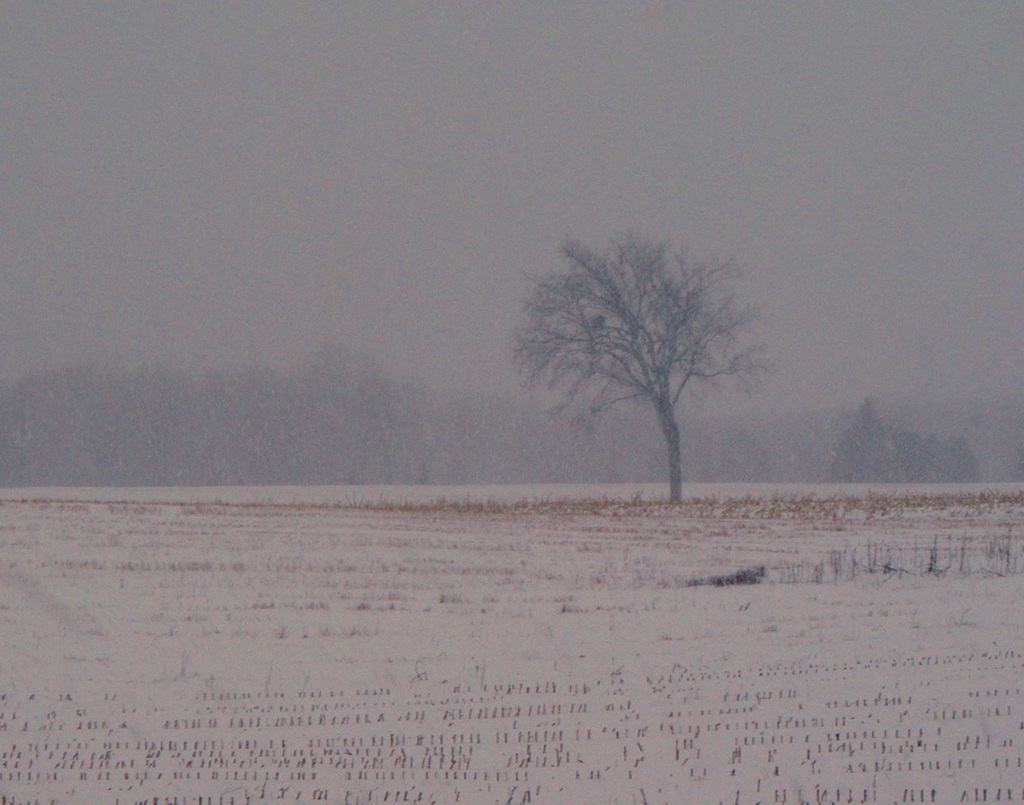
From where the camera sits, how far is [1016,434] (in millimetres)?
101000

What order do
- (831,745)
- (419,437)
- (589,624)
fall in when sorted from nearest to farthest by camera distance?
1. (831,745)
2. (589,624)
3. (419,437)

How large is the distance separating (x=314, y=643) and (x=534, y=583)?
14.8 ft

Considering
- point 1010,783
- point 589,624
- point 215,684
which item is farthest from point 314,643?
point 1010,783

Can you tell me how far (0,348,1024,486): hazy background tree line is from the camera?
8144 cm

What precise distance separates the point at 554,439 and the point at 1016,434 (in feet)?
153

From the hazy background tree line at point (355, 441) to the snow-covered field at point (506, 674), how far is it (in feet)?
197

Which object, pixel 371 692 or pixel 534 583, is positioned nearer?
pixel 371 692

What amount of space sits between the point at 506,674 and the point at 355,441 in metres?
78.8

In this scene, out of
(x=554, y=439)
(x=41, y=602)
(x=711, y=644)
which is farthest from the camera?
(x=554, y=439)

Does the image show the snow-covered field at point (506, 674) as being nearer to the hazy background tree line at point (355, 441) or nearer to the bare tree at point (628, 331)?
the bare tree at point (628, 331)

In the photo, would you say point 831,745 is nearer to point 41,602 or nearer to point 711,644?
point 711,644

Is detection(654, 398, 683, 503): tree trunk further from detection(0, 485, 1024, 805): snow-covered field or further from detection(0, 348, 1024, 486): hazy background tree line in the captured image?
detection(0, 348, 1024, 486): hazy background tree line

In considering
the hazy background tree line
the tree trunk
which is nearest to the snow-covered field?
the tree trunk

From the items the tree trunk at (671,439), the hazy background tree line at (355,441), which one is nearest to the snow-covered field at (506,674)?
the tree trunk at (671,439)
